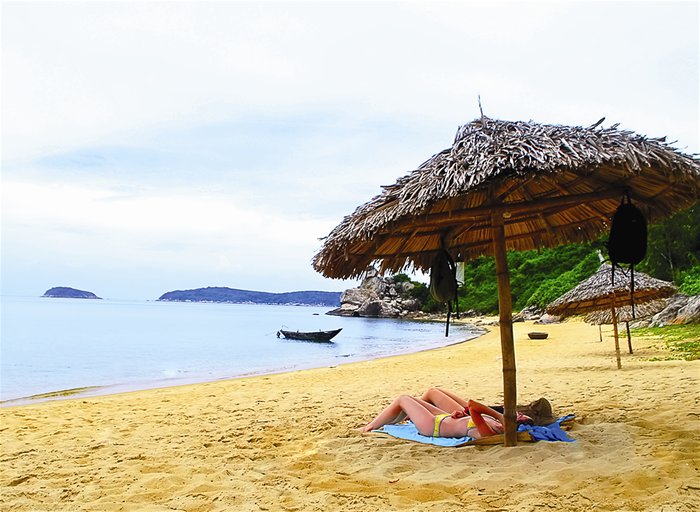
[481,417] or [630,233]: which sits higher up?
[630,233]

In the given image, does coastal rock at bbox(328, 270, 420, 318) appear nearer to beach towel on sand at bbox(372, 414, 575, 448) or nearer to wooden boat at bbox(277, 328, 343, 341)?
wooden boat at bbox(277, 328, 343, 341)

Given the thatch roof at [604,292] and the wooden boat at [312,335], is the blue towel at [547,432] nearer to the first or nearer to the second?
the thatch roof at [604,292]

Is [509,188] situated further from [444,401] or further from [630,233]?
[444,401]

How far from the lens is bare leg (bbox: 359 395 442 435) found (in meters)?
4.40

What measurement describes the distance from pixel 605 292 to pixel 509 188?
6057 millimetres

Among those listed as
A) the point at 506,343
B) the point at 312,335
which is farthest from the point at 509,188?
the point at 312,335

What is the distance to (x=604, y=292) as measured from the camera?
9281 mm

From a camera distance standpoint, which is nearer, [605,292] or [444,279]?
[444,279]

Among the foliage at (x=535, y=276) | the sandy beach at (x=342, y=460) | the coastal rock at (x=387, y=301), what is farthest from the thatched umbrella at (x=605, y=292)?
the coastal rock at (x=387, y=301)

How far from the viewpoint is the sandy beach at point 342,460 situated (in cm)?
307

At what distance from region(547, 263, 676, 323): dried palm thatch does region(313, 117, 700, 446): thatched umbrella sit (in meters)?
4.75

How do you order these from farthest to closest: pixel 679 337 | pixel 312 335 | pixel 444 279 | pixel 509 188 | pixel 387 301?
pixel 387 301
pixel 312 335
pixel 679 337
pixel 444 279
pixel 509 188

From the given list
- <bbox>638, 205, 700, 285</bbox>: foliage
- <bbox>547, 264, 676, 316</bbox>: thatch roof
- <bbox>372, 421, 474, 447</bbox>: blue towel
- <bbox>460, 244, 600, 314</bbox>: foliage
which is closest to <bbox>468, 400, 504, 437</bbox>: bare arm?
<bbox>372, 421, 474, 447</bbox>: blue towel

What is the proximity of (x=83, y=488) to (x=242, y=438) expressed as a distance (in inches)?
64.3
